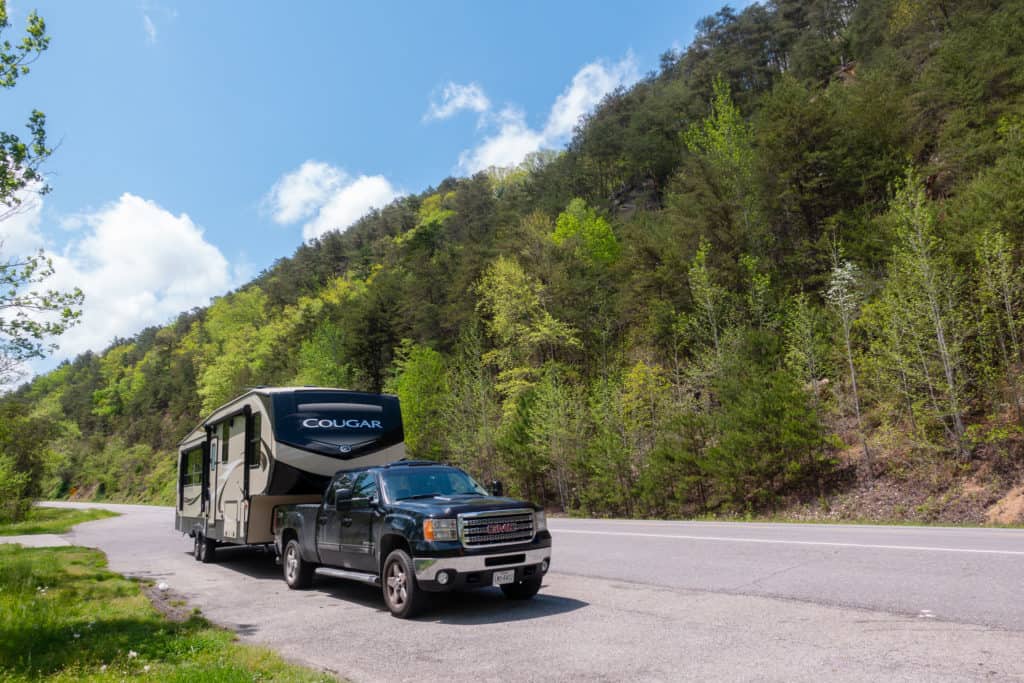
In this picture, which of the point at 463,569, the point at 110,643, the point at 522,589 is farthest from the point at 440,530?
the point at 110,643

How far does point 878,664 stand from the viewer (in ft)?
16.8

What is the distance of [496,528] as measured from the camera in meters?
8.17

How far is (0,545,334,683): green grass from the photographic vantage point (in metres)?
5.73

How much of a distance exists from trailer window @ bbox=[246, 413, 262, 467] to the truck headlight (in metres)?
6.14

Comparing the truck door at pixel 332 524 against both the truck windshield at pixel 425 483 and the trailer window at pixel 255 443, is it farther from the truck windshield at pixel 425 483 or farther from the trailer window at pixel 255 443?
the trailer window at pixel 255 443

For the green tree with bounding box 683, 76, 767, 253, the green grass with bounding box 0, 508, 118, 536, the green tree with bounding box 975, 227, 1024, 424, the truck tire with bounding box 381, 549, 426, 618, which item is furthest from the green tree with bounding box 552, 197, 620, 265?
the truck tire with bounding box 381, 549, 426, 618

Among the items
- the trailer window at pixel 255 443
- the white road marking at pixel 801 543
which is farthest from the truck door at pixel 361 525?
the white road marking at pixel 801 543

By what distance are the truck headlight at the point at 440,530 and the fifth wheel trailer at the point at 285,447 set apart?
5.09 meters

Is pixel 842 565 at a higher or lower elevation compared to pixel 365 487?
lower

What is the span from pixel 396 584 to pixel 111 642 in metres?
3.10

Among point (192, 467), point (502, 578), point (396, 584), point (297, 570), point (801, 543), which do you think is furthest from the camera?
point (192, 467)

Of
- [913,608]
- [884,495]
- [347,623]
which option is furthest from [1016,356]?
[347,623]

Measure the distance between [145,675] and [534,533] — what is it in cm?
449

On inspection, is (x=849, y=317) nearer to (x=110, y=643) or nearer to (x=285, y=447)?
(x=285, y=447)
